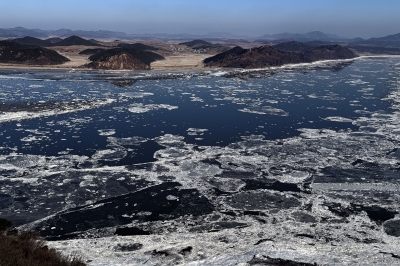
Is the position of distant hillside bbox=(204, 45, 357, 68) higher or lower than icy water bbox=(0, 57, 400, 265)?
higher

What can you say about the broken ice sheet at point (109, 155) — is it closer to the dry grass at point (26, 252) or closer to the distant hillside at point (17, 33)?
the dry grass at point (26, 252)

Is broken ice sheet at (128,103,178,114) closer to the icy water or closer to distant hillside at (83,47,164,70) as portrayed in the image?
the icy water

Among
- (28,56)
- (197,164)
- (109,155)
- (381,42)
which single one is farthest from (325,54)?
(381,42)

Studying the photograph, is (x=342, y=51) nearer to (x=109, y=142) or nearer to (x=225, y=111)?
(x=225, y=111)

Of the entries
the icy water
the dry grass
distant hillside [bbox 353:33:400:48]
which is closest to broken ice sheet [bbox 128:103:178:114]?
the icy water

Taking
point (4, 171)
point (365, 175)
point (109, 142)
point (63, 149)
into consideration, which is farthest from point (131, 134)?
point (365, 175)

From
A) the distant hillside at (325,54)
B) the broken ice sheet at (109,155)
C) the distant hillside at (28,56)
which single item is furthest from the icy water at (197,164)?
the distant hillside at (325,54)
